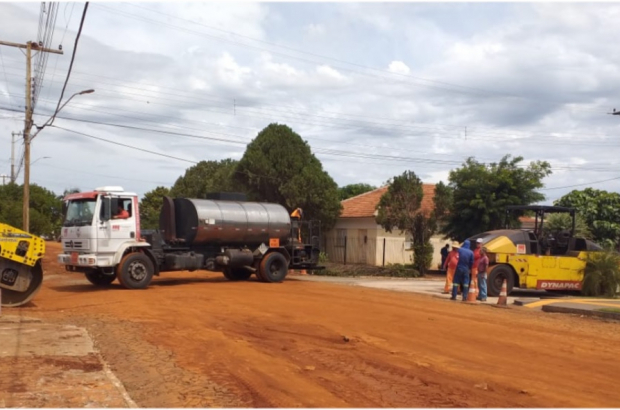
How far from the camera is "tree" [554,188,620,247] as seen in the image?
126 feet

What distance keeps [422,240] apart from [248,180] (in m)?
10.8

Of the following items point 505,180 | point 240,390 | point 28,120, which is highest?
point 28,120

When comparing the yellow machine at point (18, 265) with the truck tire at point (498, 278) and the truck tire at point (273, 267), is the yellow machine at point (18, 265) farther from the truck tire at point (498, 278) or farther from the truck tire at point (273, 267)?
the truck tire at point (498, 278)

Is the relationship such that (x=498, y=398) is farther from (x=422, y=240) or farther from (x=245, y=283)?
(x=422, y=240)

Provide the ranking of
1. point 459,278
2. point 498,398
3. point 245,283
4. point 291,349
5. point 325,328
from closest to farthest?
point 498,398 → point 291,349 → point 325,328 → point 459,278 → point 245,283

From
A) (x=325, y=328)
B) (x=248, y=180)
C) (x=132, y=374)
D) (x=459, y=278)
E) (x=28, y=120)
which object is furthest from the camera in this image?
(x=248, y=180)

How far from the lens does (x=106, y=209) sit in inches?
747

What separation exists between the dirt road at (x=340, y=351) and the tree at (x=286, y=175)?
1779 cm

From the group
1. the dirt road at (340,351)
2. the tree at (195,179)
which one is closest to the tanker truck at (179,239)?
the dirt road at (340,351)

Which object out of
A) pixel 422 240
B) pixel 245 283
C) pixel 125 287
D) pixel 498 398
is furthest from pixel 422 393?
pixel 422 240

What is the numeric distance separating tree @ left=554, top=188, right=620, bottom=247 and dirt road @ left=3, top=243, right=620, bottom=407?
80.3 feet

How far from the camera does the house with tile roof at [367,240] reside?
3631 cm

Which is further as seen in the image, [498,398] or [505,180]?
[505,180]

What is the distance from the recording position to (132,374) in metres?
8.30
